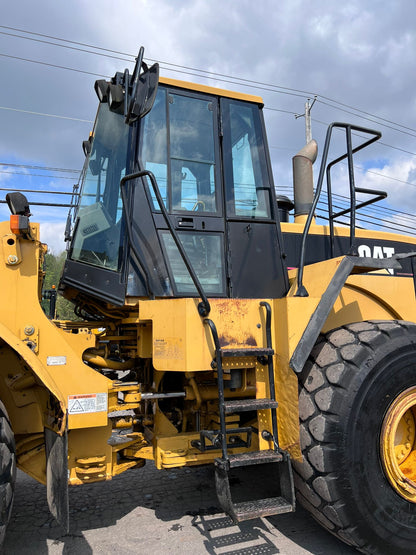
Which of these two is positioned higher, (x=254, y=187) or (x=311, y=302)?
(x=254, y=187)

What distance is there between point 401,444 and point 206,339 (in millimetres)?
1618

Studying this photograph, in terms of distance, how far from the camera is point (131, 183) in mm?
3027

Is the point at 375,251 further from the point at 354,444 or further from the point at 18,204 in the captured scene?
the point at 18,204

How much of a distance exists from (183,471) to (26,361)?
251cm

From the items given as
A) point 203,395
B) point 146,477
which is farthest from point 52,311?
point 203,395

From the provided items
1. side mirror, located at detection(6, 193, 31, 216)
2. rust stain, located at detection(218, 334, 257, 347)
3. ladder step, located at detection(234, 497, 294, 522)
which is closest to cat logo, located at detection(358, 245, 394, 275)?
rust stain, located at detection(218, 334, 257, 347)

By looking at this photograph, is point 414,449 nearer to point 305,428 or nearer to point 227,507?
point 305,428

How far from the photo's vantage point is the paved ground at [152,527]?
283cm

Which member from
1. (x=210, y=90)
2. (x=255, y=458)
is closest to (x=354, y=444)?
(x=255, y=458)

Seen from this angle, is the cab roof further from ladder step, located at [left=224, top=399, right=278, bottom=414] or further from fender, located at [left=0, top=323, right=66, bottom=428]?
ladder step, located at [left=224, top=399, right=278, bottom=414]

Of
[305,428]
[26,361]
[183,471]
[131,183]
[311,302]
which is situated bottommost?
[183,471]

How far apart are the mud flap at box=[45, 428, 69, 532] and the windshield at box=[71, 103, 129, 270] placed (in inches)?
46.7

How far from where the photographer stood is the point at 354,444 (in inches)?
98.7

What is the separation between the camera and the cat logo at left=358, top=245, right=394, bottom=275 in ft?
14.6
